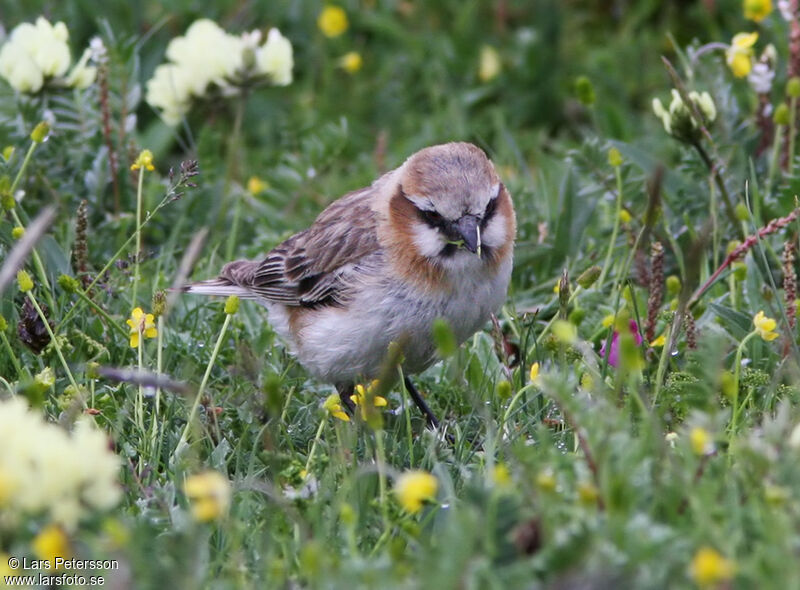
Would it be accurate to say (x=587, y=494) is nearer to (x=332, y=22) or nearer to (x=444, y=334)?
(x=444, y=334)

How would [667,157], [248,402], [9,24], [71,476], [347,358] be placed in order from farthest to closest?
1. [9,24]
2. [667,157]
3. [347,358]
4. [248,402]
5. [71,476]

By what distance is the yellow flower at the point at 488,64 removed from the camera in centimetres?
802

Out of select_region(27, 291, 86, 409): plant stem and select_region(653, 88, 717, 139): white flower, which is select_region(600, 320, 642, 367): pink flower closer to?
select_region(653, 88, 717, 139): white flower

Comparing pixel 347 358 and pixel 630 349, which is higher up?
pixel 630 349

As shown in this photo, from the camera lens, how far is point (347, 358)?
4.80 meters

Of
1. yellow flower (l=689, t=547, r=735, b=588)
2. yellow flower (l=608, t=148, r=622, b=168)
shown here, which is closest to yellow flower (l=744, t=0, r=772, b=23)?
yellow flower (l=608, t=148, r=622, b=168)

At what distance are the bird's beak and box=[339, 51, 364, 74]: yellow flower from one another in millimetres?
3513

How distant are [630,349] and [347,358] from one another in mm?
2075

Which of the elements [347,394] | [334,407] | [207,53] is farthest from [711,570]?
[207,53]

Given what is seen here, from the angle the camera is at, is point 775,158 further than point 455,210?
Yes

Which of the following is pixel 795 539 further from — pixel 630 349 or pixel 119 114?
pixel 119 114

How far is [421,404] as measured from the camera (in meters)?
4.78

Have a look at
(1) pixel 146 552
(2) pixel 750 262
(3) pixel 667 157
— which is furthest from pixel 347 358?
(3) pixel 667 157

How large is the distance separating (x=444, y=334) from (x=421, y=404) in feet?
5.80
